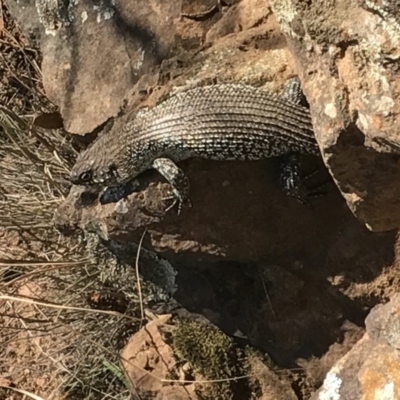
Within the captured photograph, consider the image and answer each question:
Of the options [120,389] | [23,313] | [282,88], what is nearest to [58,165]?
[23,313]

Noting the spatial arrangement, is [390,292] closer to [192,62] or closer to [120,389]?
[192,62]

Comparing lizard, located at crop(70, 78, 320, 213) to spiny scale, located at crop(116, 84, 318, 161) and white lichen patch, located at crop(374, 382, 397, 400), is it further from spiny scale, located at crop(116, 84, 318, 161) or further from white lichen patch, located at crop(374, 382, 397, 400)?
white lichen patch, located at crop(374, 382, 397, 400)

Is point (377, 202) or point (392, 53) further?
point (377, 202)

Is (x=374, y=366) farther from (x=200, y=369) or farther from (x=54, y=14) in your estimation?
(x=54, y=14)

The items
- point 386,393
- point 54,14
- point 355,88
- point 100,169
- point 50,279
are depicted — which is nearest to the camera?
point 355,88

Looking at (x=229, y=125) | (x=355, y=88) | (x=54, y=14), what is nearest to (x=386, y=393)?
(x=355, y=88)

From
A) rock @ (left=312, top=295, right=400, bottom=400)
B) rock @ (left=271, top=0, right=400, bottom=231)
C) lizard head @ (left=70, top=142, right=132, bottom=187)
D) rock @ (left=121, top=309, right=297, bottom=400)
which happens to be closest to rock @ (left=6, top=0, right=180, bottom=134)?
lizard head @ (left=70, top=142, right=132, bottom=187)

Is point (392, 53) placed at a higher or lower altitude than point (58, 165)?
higher
